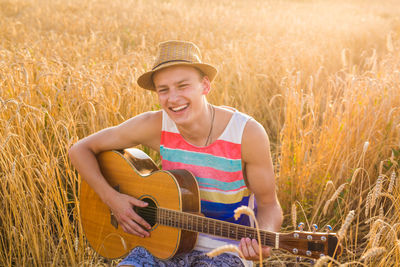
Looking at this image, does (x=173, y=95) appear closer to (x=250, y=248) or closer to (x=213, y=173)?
(x=213, y=173)

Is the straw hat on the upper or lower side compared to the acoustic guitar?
upper

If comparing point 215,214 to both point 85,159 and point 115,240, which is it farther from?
point 85,159

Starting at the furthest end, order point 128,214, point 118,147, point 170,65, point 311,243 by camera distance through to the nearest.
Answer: point 118,147 → point 128,214 → point 170,65 → point 311,243

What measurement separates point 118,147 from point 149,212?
483 mm

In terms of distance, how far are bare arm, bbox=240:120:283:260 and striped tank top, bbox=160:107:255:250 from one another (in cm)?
4

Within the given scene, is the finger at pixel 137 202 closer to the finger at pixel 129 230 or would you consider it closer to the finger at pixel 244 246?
the finger at pixel 129 230

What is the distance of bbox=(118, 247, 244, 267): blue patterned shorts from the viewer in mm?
1940

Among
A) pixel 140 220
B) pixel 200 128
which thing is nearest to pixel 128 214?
pixel 140 220

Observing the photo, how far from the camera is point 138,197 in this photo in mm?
2207

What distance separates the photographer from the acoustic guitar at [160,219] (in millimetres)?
1535

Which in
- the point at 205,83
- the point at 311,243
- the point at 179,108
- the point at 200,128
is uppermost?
the point at 205,83

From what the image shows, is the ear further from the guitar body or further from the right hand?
the right hand

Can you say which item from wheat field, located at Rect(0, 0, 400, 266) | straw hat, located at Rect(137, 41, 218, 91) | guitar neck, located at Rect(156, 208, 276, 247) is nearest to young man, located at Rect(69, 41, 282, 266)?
straw hat, located at Rect(137, 41, 218, 91)

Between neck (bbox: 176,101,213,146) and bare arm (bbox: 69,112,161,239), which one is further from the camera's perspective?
bare arm (bbox: 69,112,161,239)
